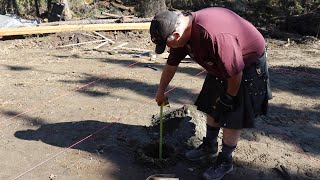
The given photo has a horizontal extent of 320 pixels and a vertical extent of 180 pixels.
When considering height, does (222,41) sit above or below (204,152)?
above

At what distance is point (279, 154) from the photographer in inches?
157

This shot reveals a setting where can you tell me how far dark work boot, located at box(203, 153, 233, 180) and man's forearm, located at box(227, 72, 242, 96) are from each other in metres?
0.83

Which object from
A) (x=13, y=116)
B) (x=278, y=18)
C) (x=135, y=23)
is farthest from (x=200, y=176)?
(x=278, y=18)

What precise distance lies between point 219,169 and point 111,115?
6.79 ft

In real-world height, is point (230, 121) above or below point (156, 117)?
above

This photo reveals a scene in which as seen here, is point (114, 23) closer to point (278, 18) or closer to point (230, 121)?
point (278, 18)

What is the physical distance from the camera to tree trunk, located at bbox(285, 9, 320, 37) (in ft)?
33.6

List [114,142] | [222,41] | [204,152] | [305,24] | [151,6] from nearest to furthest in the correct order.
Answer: [222,41] → [204,152] → [114,142] → [305,24] → [151,6]

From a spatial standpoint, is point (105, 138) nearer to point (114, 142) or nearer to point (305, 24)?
point (114, 142)

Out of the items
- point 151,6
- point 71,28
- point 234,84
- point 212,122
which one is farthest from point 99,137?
point 151,6

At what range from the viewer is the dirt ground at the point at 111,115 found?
3715 mm

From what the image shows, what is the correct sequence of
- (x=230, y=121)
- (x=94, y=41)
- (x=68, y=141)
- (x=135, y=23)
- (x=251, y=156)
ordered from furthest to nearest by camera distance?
1. (x=135, y=23)
2. (x=94, y=41)
3. (x=68, y=141)
4. (x=251, y=156)
5. (x=230, y=121)

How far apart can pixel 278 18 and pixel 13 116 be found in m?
10.4

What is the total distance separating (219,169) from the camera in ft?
11.1
